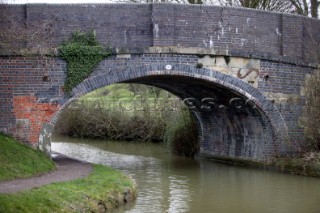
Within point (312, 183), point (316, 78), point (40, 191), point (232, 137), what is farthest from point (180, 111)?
point (40, 191)

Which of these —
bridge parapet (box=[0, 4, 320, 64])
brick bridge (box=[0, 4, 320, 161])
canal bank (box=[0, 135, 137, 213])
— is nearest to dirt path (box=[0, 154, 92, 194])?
canal bank (box=[0, 135, 137, 213])

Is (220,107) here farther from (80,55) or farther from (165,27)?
(80,55)

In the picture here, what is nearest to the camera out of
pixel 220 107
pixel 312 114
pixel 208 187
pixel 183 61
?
pixel 208 187

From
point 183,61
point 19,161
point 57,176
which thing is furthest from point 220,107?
point 19,161

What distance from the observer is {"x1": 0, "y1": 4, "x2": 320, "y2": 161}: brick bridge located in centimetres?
1484

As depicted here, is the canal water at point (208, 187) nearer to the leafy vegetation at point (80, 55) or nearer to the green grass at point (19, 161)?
the green grass at point (19, 161)

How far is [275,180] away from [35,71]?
21.9 feet

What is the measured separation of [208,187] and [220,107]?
5.06 metres

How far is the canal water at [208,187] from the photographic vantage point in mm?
11686

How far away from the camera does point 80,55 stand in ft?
49.7

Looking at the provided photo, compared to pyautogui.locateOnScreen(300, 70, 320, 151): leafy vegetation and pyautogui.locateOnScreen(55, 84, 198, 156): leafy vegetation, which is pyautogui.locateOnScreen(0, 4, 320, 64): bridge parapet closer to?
pyautogui.locateOnScreen(300, 70, 320, 151): leafy vegetation

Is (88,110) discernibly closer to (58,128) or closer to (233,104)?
(58,128)

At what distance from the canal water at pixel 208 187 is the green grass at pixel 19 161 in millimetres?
2253

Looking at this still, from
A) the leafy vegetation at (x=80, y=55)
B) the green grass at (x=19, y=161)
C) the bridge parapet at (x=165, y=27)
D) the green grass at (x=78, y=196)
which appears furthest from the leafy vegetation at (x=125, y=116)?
the green grass at (x=78, y=196)
